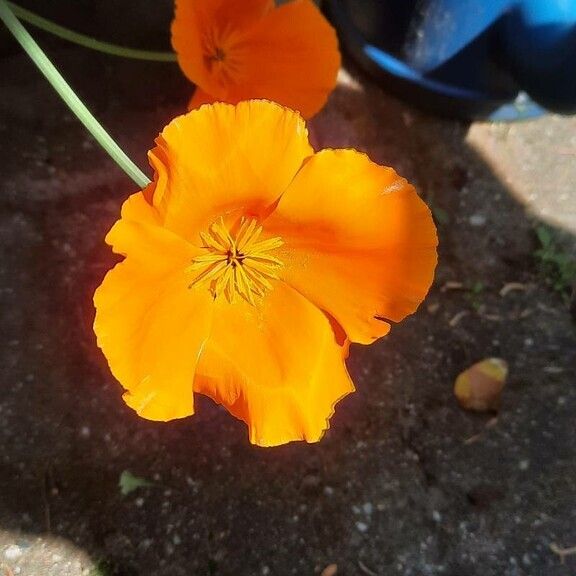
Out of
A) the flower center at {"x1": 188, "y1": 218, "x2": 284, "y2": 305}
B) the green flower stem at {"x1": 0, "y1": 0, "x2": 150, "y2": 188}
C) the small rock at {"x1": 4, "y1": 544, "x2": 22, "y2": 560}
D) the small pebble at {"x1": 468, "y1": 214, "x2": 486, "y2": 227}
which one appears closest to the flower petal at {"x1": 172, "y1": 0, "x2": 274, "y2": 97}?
the green flower stem at {"x1": 0, "y1": 0, "x2": 150, "y2": 188}

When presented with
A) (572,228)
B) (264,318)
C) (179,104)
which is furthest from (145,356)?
(572,228)

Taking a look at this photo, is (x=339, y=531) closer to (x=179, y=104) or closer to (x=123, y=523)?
(x=123, y=523)

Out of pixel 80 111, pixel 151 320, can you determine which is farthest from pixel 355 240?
pixel 80 111

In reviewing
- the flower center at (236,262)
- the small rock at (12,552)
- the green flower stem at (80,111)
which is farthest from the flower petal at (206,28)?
the small rock at (12,552)

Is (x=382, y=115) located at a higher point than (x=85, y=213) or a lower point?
higher

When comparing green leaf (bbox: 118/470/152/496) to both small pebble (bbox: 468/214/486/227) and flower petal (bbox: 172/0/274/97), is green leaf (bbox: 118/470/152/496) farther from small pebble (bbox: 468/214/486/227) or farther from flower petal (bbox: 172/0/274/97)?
small pebble (bbox: 468/214/486/227)

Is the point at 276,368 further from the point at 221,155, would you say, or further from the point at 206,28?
the point at 206,28
